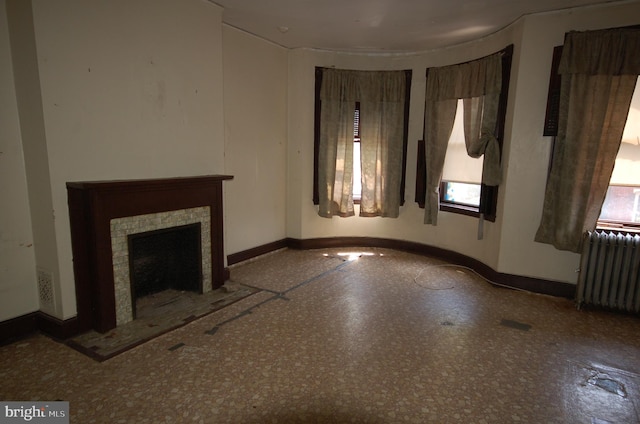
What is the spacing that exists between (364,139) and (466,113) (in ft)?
4.31

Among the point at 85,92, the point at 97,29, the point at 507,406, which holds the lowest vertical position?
the point at 507,406

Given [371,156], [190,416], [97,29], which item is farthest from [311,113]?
[190,416]

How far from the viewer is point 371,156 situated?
4.90 meters

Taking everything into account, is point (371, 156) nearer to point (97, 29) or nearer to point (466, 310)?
point (466, 310)

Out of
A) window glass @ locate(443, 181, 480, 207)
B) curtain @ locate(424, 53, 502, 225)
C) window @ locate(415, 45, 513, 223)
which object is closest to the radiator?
window @ locate(415, 45, 513, 223)

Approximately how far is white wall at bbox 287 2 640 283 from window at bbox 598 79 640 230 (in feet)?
1.71

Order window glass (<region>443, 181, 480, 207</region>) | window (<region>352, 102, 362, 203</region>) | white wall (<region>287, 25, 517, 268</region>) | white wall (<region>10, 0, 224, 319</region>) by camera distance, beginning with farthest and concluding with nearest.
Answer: window (<region>352, 102, 362, 203</region>) < white wall (<region>287, 25, 517, 268</region>) < window glass (<region>443, 181, 480, 207</region>) < white wall (<region>10, 0, 224, 319</region>)

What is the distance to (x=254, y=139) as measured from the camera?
14.3 ft

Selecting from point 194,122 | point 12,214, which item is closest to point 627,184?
point 194,122

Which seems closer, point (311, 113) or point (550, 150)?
point (550, 150)

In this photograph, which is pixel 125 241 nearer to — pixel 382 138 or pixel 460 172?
pixel 382 138

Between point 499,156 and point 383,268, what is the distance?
1774 mm

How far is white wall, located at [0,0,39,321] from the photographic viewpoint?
7.86 feet

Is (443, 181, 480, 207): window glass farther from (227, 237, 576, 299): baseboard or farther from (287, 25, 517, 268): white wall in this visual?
(227, 237, 576, 299): baseboard
